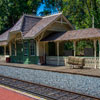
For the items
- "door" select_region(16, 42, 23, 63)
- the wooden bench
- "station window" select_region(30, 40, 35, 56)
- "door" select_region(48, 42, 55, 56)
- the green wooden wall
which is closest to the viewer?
the wooden bench

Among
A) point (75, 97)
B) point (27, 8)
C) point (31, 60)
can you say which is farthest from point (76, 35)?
point (27, 8)

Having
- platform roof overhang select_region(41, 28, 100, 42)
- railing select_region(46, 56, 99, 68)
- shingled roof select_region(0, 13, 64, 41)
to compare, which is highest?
shingled roof select_region(0, 13, 64, 41)

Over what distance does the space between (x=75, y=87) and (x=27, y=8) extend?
26.8 meters

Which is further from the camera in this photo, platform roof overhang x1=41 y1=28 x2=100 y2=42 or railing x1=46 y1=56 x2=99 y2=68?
railing x1=46 y1=56 x2=99 y2=68

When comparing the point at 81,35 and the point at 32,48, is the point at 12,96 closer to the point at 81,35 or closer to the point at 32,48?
the point at 81,35

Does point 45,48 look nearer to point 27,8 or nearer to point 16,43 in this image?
point 16,43

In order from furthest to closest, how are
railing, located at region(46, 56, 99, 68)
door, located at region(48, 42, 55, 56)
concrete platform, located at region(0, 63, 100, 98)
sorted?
door, located at region(48, 42, 55, 56), railing, located at region(46, 56, 99, 68), concrete platform, located at region(0, 63, 100, 98)

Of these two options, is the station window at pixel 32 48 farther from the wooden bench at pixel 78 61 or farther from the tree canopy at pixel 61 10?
the tree canopy at pixel 61 10

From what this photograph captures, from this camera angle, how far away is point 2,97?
25.1 feet

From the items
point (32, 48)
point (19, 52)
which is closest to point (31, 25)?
point (32, 48)

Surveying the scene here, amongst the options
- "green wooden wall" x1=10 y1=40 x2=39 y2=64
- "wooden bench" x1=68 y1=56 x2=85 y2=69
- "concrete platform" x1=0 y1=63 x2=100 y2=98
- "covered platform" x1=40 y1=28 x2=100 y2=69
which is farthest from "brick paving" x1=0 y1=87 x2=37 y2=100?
"green wooden wall" x1=10 y1=40 x2=39 y2=64

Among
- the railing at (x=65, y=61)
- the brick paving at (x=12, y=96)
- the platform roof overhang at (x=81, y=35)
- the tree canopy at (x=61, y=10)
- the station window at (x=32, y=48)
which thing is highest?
the tree canopy at (x=61, y=10)

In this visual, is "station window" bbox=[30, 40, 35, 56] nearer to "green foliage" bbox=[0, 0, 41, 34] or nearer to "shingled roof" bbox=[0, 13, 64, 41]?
"shingled roof" bbox=[0, 13, 64, 41]

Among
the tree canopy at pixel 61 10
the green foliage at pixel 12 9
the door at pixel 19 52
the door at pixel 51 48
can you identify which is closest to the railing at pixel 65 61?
Answer: the door at pixel 51 48
